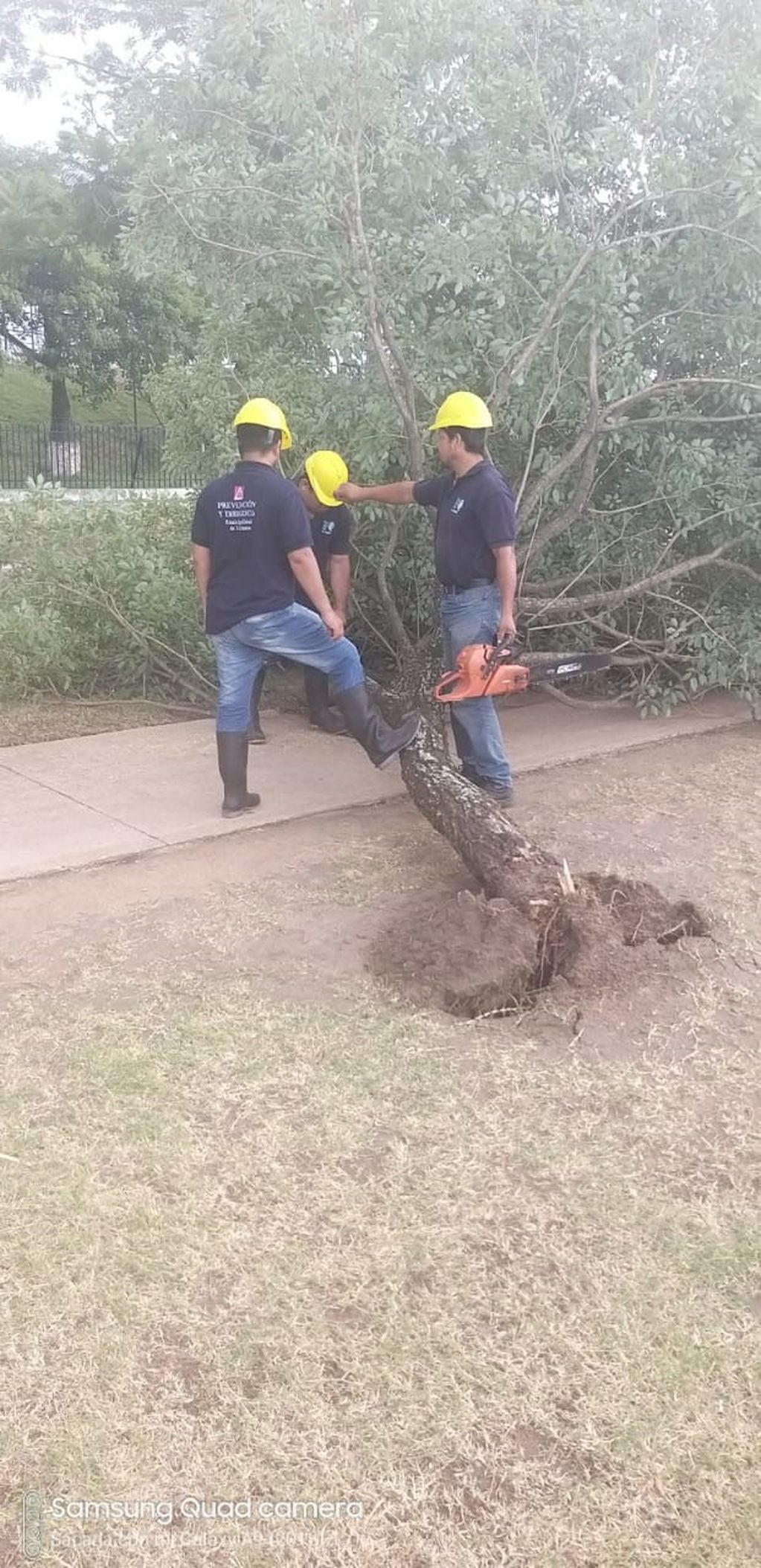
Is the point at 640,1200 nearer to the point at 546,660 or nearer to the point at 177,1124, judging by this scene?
the point at 177,1124

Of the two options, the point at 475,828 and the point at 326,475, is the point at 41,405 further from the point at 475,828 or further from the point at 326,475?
the point at 475,828

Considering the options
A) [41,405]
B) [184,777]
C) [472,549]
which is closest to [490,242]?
[472,549]

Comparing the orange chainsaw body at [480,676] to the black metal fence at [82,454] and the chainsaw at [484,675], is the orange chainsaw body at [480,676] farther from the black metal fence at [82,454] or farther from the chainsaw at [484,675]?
the black metal fence at [82,454]

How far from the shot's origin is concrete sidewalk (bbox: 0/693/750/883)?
200 inches

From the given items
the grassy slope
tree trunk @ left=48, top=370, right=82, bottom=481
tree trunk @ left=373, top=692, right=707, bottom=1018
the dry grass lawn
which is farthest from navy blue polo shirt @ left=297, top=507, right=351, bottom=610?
the grassy slope

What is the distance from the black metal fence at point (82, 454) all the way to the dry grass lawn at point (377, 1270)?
2619 centimetres

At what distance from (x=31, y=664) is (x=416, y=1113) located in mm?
5173

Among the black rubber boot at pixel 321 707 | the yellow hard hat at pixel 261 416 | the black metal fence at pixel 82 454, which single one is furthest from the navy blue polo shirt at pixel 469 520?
the black metal fence at pixel 82 454

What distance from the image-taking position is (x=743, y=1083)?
10.9 feet

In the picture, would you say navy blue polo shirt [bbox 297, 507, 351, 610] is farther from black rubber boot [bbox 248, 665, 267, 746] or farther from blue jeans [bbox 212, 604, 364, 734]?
blue jeans [bbox 212, 604, 364, 734]

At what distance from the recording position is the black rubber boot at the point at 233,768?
5387 millimetres

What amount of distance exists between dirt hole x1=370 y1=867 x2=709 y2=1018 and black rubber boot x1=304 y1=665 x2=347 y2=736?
9.29 ft

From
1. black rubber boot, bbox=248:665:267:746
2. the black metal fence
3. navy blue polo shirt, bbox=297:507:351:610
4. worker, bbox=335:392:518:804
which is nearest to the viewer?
worker, bbox=335:392:518:804

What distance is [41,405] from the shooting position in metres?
40.6
